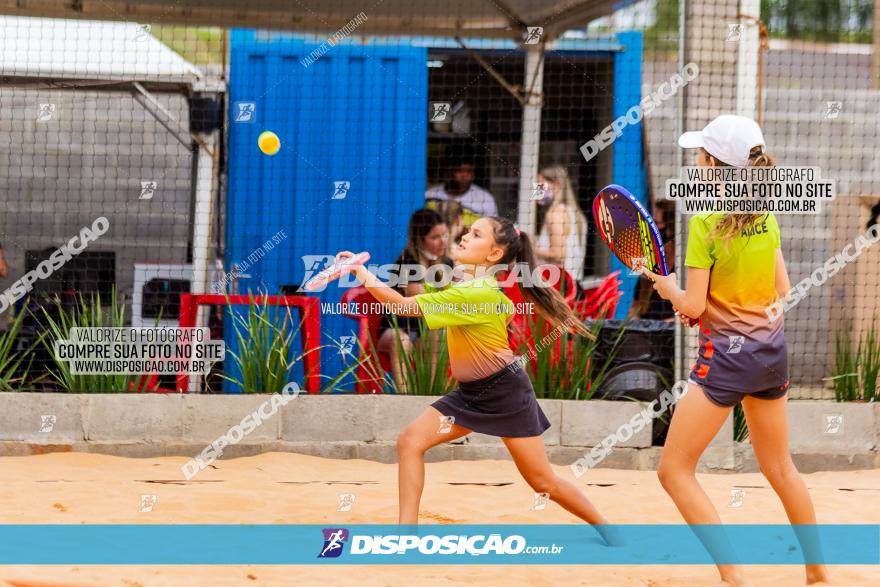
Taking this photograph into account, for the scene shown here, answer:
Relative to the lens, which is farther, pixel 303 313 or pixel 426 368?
pixel 303 313

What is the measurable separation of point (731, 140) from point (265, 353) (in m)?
4.32

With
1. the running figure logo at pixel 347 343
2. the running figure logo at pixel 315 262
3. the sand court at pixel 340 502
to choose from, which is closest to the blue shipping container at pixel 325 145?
the running figure logo at pixel 315 262

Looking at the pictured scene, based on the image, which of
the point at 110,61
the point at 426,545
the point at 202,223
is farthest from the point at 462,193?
the point at 426,545

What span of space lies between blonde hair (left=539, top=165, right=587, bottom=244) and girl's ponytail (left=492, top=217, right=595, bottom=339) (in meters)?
3.82

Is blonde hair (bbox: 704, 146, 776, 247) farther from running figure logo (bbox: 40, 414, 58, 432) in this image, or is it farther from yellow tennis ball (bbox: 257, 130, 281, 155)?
yellow tennis ball (bbox: 257, 130, 281, 155)

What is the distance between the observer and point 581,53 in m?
10.7

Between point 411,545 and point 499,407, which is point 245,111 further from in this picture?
point 411,545

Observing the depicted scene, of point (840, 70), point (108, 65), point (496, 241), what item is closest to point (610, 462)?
point (496, 241)

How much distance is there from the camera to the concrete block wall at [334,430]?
7613 mm

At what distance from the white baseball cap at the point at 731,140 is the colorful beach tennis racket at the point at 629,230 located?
0.37 metres

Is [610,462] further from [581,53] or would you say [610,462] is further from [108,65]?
[108,65]

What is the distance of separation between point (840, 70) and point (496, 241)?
13.3 m

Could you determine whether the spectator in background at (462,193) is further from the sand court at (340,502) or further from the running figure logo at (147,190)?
the sand court at (340,502)

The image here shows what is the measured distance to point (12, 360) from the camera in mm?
7953
